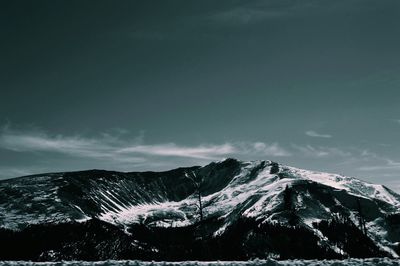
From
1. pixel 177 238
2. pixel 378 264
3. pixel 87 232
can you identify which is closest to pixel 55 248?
pixel 87 232

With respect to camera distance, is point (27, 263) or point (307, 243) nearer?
point (27, 263)

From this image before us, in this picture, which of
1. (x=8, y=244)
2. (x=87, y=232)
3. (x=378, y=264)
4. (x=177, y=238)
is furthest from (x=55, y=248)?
(x=378, y=264)

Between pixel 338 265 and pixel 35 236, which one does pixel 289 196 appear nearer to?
pixel 338 265

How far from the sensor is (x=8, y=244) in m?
127

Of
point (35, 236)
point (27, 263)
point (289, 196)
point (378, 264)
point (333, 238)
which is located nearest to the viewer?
point (378, 264)

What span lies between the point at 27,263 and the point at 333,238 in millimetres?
178222

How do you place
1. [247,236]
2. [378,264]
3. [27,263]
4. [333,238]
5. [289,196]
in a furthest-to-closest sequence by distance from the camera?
[333,238] → [247,236] → [289,196] → [27,263] → [378,264]

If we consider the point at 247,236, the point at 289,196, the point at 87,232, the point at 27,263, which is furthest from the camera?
the point at 247,236

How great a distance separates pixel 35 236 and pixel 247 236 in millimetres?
79340

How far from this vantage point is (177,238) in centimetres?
18950

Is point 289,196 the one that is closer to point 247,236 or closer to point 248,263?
point 248,263

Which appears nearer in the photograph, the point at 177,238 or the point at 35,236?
the point at 35,236

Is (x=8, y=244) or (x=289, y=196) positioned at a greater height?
(x=289, y=196)

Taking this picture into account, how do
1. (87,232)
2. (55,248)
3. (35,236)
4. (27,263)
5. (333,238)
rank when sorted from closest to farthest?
1. (27,263)
2. (55,248)
3. (35,236)
4. (87,232)
5. (333,238)
